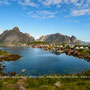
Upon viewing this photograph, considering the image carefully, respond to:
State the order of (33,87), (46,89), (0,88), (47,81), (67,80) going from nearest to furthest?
(46,89)
(0,88)
(33,87)
(47,81)
(67,80)

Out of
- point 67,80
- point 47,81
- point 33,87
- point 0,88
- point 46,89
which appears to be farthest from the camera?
point 67,80

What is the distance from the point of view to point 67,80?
62.7 ft

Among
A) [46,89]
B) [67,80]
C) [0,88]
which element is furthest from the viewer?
[67,80]

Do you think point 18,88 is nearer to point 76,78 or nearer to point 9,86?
point 9,86

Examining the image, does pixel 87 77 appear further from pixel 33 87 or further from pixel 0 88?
pixel 0 88

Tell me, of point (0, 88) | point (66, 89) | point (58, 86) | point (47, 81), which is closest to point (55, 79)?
point (47, 81)

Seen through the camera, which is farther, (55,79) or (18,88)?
(55,79)

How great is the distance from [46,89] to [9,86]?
21.4 ft

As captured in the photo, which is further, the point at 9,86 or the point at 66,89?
the point at 9,86

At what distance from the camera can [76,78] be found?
19547 mm

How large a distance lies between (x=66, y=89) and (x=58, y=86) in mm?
1696

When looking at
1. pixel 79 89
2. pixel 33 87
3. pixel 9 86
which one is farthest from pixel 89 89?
pixel 9 86

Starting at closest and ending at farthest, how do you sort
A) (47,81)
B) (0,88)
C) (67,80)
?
(0,88)
(47,81)
(67,80)

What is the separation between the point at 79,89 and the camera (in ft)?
45.8
